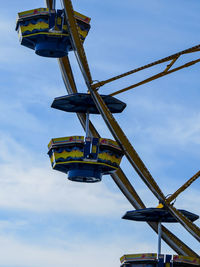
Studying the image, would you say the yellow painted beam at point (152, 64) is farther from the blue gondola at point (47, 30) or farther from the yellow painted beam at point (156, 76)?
the blue gondola at point (47, 30)

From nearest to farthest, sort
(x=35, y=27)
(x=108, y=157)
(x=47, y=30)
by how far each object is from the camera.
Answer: (x=108, y=157) → (x=47, y=30) → (x=35, y=27)

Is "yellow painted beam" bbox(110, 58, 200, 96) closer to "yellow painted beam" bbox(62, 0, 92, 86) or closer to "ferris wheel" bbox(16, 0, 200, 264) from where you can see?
"ferris wheel" bbox(16, 0, 200, 264)

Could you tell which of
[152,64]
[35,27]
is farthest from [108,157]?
[35,27]

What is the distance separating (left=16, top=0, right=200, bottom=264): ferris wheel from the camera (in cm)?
5566

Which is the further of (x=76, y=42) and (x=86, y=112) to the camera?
(x=86, y=112)

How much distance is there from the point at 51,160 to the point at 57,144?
4.76ft

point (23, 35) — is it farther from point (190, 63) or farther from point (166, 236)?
point (166, 236)

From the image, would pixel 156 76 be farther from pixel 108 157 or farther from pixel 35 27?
pixel 35 27

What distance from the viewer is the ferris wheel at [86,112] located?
2191 inches

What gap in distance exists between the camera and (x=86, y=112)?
58.0 meters

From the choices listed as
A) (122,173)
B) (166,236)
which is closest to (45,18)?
(122,173)

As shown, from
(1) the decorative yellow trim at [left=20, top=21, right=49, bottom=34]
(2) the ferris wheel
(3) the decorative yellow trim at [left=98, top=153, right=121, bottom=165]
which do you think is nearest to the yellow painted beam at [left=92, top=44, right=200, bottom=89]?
(2) the ferris wheel

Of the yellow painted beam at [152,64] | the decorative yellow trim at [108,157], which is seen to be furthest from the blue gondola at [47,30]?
the decorative yellow trim at [108,157]

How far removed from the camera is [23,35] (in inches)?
2314
